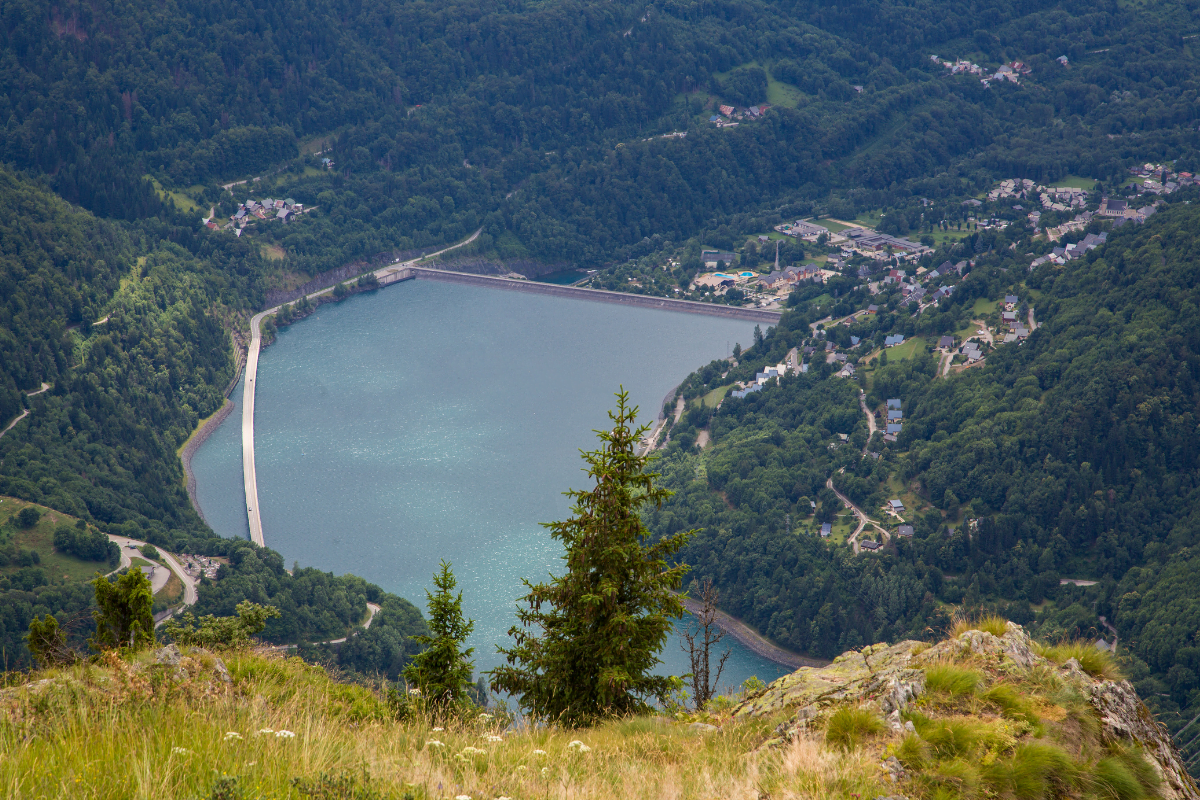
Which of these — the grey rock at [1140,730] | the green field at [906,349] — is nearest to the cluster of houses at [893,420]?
the green field at [906,349]

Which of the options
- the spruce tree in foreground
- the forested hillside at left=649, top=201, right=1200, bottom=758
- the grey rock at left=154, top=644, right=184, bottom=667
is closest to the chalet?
the forested hillside at left=649, top=201, right=1200, bottom=758

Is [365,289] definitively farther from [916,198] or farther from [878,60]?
[878,60]

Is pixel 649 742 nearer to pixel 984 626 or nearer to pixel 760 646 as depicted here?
pixel 984 626

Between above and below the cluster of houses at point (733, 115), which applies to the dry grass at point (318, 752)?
below

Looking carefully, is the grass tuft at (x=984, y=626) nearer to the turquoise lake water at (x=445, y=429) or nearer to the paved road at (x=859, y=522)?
the turquoise lake water at (x=445, y=429)

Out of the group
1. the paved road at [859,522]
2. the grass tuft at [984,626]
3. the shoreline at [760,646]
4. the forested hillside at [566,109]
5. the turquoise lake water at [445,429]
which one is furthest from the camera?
the forested hillside at [566,109]

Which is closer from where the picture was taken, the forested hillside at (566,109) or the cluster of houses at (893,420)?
the cluster of houses at (893,420)
